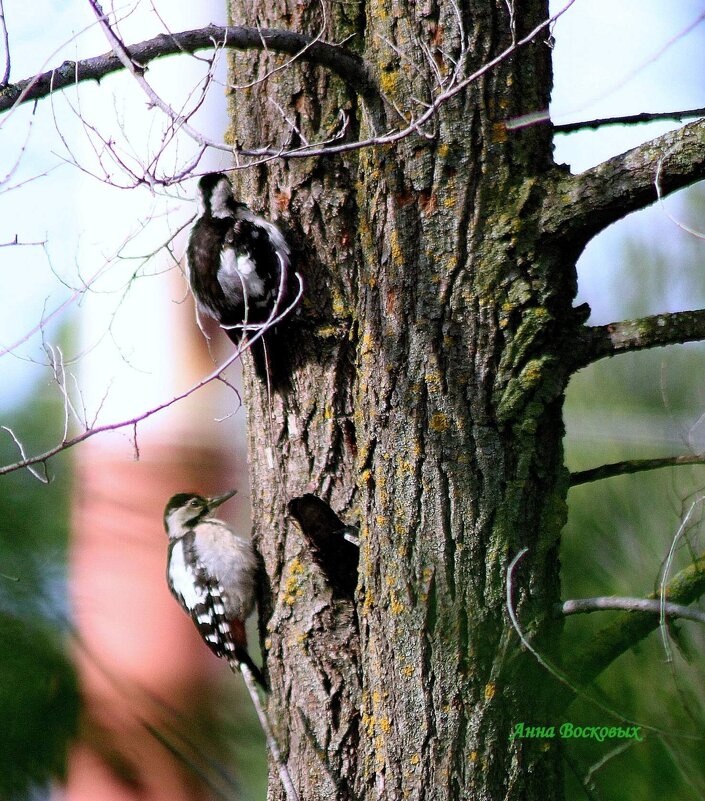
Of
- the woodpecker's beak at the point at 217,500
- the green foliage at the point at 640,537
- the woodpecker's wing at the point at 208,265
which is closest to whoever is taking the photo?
the green foliage at the point at 640,537

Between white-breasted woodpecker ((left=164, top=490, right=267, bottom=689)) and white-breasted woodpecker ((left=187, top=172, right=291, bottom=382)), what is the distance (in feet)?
2.49

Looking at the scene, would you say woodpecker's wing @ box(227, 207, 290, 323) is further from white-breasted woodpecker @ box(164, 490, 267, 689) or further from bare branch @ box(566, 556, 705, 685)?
bare branch @ box(566, 556, 705, 685)

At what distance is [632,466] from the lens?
1.62 m

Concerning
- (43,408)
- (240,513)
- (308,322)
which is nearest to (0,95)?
(308,322)

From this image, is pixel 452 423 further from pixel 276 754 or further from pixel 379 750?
pixel 276 754

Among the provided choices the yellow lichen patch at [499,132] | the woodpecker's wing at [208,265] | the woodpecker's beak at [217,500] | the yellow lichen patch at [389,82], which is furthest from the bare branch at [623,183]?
the woodpecker's beak at [217,500]

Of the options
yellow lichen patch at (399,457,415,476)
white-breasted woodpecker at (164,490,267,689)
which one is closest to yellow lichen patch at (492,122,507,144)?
yellow lichen patch at (399,457,415,476)

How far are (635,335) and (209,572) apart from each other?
178 centimetres

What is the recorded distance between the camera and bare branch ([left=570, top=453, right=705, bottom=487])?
1.56 m

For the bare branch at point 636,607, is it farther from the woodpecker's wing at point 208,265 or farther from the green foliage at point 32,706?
the woodpecker's wing at point 208,265

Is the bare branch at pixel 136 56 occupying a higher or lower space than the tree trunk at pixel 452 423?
higher

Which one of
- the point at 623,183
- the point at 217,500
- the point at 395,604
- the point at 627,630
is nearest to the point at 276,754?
the point at 395,604

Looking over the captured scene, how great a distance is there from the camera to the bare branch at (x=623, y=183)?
Answer: 1.52m

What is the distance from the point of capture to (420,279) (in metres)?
1.78
